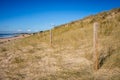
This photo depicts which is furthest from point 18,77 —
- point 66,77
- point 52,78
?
point 66,77

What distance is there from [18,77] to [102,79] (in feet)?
13.9

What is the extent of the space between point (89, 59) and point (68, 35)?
1101 centimetres

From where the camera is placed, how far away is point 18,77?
320 inches

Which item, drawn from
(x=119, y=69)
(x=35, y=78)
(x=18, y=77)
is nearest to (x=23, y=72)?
(x=18, y=77)

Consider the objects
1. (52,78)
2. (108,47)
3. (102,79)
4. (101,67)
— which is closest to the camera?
(102,79)

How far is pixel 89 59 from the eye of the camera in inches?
436

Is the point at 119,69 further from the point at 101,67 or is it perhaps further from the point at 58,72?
the point at 58,72

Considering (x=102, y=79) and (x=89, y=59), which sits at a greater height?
(x=89, y=59)

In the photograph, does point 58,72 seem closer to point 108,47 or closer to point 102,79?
point 102,79

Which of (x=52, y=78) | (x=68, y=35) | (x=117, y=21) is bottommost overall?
(x=52, y=78)

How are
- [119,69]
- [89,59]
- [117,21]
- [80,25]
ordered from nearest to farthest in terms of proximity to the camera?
[119,69] < [89,59] < [117,21] < [80,25]

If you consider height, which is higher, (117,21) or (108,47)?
(117,21)

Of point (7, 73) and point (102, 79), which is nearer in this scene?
point (102, 79)

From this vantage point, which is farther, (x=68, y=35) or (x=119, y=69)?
(x=68, y=35)
